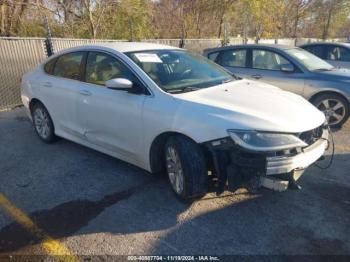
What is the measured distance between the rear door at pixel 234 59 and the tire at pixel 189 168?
13.8 ft

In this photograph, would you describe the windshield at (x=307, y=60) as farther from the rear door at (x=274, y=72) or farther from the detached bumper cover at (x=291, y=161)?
the detached bumper cover at (x=291, y=161)

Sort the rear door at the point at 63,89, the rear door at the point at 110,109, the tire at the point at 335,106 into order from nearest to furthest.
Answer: the rear door at the point at 110,109 < the rear door at the point at 63,89 < the tire at the point at 335,106

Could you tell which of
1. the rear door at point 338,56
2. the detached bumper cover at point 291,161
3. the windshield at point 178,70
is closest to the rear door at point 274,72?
the windshield at point 178,70

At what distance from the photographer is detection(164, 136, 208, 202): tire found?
10.1ft

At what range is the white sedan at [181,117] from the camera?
2.88 meters

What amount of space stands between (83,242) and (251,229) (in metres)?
1.51

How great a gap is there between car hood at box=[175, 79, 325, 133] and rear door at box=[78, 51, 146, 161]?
0.64 meters

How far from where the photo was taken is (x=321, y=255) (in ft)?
8.72

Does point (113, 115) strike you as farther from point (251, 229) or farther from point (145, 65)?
point (251, 229)

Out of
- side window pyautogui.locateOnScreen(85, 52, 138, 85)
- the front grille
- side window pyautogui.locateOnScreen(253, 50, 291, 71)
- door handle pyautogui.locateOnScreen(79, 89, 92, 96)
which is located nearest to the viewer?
the front grille

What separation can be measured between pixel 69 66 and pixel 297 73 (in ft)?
14.1

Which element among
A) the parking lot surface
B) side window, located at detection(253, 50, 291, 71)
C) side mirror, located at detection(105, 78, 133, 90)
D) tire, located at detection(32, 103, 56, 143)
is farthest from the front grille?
tire, located at detection(32, 103, 56, 143)

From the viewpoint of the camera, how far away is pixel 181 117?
10.4ft

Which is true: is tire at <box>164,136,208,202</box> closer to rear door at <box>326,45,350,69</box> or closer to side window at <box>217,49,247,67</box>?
side window at <box>217,49,247,67</box>
